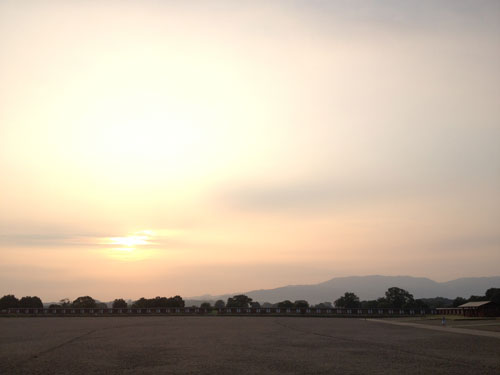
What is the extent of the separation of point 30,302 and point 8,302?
304 inches

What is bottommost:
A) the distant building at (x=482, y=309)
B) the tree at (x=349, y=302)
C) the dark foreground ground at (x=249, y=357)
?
the dark foreground ground at (x=249, y=357)

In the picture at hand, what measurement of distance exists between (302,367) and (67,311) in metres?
102

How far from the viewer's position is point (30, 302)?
158875mm

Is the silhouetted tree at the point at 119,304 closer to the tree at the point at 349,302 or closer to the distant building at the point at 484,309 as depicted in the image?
the tree at the point at 349,302

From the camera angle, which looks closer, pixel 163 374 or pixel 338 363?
pixel 163 374

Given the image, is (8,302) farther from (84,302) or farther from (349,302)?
(349,302)

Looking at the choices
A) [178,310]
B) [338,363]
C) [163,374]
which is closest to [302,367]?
[338,363]

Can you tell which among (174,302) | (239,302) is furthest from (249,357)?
(239,302)

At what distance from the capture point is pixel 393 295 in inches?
6801

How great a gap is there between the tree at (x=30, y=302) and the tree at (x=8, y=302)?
174cm

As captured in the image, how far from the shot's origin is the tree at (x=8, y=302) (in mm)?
156750

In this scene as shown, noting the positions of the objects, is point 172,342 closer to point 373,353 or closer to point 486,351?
point 373,353

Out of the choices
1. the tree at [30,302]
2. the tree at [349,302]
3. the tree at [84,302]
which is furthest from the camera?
the tree at [84,302]

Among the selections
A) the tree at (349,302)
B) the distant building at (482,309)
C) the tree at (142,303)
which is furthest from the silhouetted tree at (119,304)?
the distant building at (482,309)
